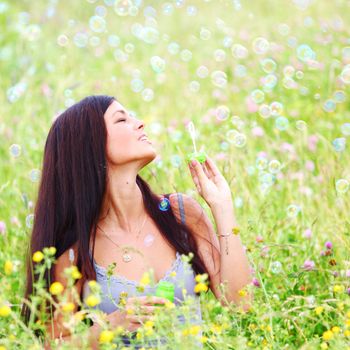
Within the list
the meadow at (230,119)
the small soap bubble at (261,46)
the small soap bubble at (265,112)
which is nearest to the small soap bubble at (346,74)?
the meadow at (230,119)

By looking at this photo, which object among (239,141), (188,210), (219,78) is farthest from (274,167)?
(219,78)

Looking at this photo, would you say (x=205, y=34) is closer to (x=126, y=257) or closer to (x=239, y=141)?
(x=239, y=141)

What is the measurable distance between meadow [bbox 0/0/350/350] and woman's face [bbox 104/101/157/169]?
33 centimetres

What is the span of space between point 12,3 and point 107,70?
78.7 inches

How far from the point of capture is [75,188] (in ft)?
9.02

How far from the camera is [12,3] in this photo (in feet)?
25.1

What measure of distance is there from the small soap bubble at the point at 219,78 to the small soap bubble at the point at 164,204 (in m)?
2.78

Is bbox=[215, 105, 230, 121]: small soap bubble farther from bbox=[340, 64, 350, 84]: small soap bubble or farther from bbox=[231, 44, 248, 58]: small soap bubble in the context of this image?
bbox=[231, 44, 248, 58]: small soap bubble

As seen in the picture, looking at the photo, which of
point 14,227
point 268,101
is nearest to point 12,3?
point 268,101

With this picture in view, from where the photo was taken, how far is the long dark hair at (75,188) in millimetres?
2736

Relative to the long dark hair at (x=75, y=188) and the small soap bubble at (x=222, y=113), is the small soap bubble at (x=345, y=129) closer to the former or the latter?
the small soap bubble at (x=222, y=113)

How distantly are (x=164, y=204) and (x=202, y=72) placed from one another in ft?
10.5

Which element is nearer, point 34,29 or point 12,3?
point 34,29

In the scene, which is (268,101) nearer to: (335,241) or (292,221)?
(292,221)
